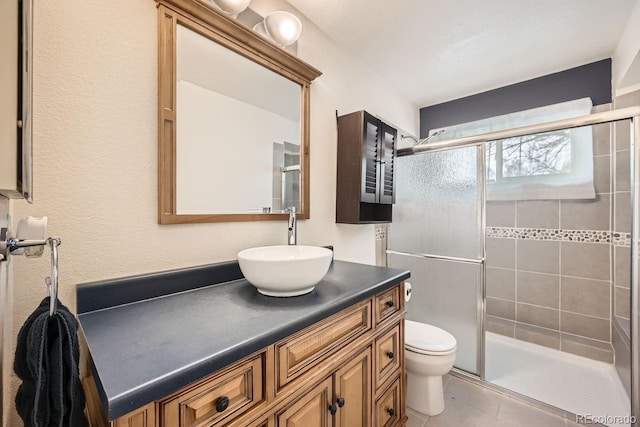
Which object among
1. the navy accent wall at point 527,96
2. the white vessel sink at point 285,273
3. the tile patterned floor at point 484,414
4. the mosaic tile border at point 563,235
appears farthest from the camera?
the navy accent wall at point 527,96

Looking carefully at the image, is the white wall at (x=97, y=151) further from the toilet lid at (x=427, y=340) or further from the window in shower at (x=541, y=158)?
the window in shower at (x=541, y=158)

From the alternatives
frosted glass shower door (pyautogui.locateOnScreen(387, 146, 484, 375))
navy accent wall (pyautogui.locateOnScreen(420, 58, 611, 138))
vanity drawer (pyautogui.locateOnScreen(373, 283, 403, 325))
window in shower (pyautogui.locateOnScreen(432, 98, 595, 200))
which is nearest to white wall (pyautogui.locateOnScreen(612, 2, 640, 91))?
navy accent wall (pyautogui.locateOnScreen(420, 58, 611, 138))

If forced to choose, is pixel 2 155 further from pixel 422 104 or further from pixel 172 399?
pixel 422 104

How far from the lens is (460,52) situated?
80.6 inches

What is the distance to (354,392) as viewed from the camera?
3.54ft

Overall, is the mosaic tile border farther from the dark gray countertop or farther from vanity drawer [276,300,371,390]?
vanity drawer [276,300,371,390]

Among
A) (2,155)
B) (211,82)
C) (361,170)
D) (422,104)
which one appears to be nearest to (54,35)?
(211,82)

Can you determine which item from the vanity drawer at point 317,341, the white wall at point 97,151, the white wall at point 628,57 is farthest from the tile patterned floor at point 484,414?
the white wall at point 628,57

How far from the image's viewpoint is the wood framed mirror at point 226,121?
43.0 inches

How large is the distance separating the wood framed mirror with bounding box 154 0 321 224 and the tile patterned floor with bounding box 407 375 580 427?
1.39 metres

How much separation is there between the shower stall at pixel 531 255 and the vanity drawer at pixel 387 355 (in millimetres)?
893

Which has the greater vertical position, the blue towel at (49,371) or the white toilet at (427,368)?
the blue towel at (49,371)

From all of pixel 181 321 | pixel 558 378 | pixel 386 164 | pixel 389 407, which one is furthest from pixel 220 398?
pixel 558 378

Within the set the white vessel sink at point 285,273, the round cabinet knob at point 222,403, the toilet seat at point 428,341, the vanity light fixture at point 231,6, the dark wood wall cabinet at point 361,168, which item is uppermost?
the vanity light fixture at point 231,6
